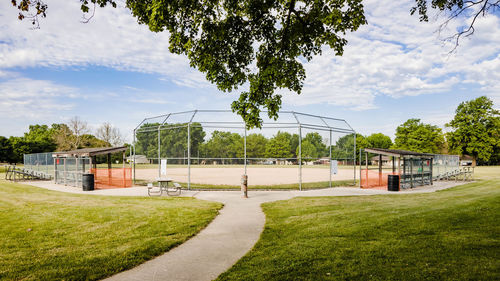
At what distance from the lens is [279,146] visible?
61.3 feet

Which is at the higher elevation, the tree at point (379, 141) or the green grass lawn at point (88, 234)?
the tree at point (379, 141)

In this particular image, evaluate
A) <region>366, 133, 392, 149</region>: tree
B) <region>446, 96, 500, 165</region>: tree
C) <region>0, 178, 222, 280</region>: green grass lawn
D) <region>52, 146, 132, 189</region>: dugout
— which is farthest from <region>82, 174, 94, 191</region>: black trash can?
<region>366, 133, 392, 149</region>: tree

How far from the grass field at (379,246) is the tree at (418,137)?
69197 mm

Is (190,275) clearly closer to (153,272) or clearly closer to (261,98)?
(153,272)

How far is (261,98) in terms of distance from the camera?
8922mm

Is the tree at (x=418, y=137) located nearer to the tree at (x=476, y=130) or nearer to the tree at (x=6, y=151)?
the tree at (x=476, y=130)

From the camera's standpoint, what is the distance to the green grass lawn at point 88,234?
4754 millimetres

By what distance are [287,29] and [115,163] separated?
63.1 m

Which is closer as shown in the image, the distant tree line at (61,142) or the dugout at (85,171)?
the dugout at (85,171)

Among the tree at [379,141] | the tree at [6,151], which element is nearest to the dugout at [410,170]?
the tree at [6,151]

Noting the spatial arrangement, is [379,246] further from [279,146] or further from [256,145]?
[279,146]

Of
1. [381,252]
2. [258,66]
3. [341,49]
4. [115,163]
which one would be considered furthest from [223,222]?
[115,163]

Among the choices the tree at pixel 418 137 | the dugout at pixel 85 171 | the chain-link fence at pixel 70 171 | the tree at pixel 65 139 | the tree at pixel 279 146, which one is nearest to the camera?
the dugout at pixel 85 171

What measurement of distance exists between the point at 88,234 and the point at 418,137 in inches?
3042
